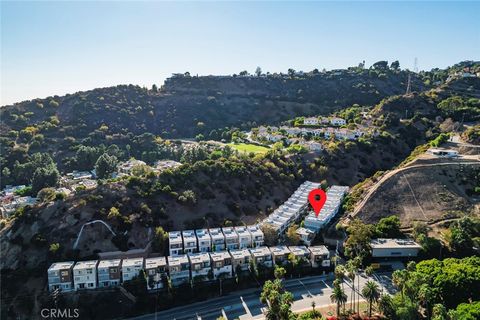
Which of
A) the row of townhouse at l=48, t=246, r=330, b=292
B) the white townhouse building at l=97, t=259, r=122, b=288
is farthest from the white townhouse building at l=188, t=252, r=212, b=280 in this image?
the white townhouse building at l=97, t=259, r=122, b=288

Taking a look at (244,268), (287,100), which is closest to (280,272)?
(244,268)

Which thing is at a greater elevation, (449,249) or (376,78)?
(376,78)

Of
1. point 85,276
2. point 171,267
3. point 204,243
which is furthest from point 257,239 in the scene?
point 85,276

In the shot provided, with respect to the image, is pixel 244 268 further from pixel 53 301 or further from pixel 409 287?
pixel 53 301

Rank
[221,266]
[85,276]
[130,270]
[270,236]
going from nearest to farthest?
[85,276] < [130,270] < [221,266] < [270,236]

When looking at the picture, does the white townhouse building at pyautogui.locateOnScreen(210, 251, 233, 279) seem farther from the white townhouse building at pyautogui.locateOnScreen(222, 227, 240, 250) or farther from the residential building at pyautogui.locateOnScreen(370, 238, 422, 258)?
the residential building at pyautogui.locateOnScreen(370, 238, 422, 258)

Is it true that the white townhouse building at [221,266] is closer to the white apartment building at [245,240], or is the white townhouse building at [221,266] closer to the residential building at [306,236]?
the white apartment building at [245,240]

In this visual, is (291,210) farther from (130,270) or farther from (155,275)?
(130,270)
